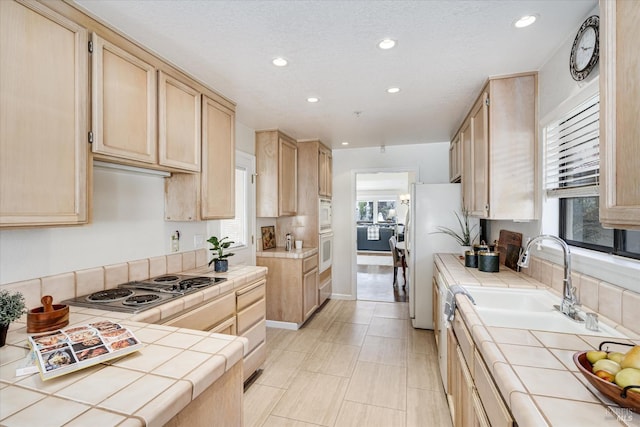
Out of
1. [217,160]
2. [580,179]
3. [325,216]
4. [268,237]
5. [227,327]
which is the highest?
[217,160]

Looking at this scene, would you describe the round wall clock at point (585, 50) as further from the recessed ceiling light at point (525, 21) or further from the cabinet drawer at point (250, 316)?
the cabinet drawer at point (250, 316)

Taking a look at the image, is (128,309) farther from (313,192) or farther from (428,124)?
(428,124)

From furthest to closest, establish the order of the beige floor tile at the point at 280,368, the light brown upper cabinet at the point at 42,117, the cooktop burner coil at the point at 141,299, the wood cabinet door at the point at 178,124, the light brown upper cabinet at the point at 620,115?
the beige floor tile at the point at 280,368 < the wood cabinet door at the point at 178,124 < the cooktop burner coil at the point at 141,299 < the light brown upper cabinet at the point at 42,117 < the light brown upper cabinet at the point at 620,115

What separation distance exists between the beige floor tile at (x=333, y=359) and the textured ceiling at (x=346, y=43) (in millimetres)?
2448

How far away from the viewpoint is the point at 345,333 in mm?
3531

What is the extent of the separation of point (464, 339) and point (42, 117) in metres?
Answer: 2.23

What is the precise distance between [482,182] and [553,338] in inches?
59.1

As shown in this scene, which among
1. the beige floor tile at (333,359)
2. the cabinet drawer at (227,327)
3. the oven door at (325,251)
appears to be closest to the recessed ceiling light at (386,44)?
the cabinet drawer at (227,327)

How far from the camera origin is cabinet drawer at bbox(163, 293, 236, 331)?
175 cm

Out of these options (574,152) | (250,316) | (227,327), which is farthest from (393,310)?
(574,152)

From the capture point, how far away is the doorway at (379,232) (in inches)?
212

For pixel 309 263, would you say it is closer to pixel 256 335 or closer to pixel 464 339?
pixel 256 335

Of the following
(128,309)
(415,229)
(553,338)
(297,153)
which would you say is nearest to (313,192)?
(297,153)

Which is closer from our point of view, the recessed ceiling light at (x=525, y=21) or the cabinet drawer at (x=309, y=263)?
the recessed ceiling light at (x=525, y=21)
